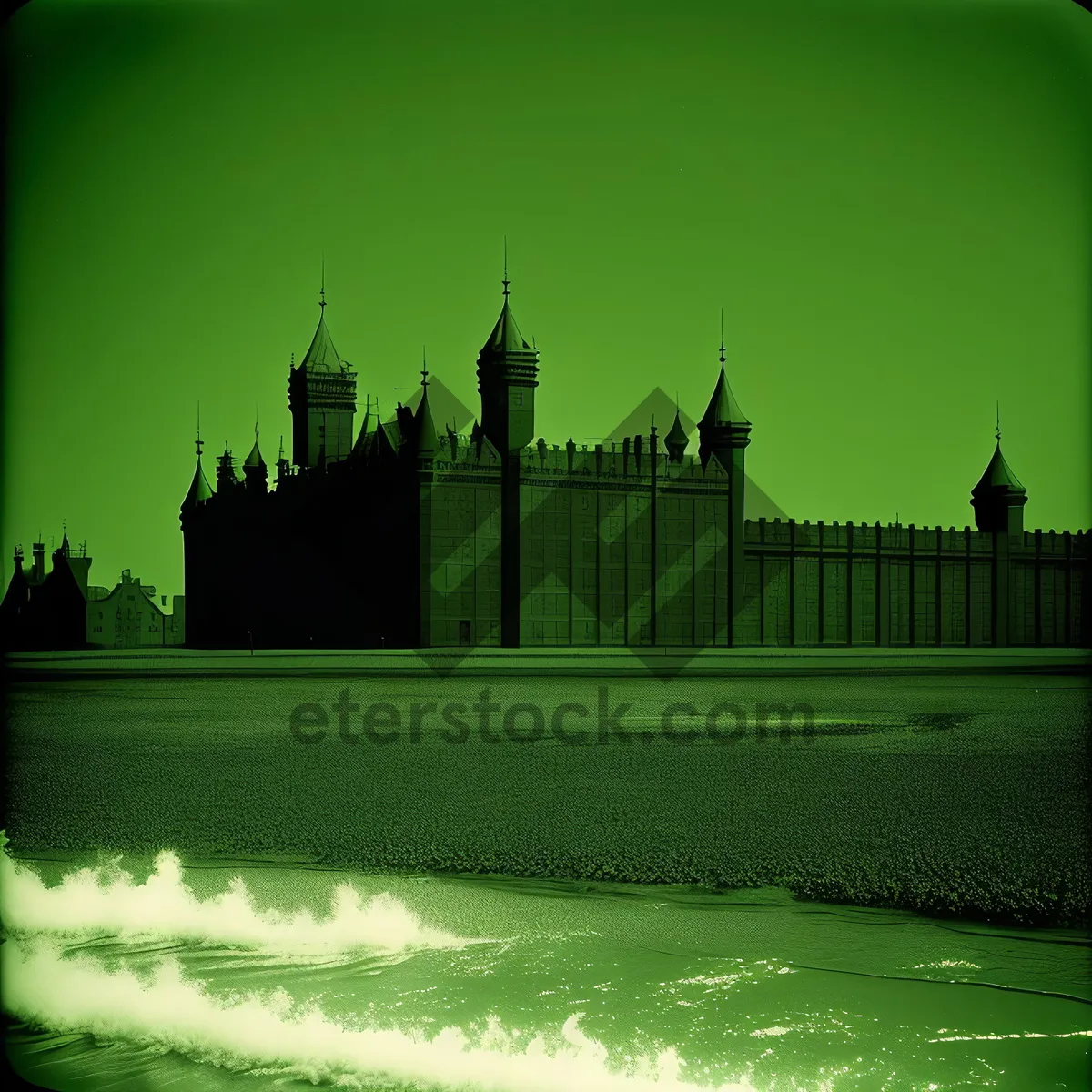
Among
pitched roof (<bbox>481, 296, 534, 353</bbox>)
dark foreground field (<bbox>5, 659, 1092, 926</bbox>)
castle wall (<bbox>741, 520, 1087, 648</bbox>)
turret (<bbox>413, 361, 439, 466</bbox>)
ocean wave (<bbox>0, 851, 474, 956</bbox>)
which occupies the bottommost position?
ocean wave (<bbox>0, 851, 474, 956</bbox>)

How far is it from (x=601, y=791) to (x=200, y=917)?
530cm

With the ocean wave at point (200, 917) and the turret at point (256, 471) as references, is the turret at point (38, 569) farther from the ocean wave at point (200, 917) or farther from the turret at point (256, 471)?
the ocean wave at point (200, 917)

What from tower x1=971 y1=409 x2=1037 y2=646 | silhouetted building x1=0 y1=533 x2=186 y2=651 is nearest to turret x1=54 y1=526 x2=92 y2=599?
silhouetted building x1=0 y1=533 x2=186 y2=651

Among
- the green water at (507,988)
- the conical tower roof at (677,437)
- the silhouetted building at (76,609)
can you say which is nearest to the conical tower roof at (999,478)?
the conical tower roof at (677,437)

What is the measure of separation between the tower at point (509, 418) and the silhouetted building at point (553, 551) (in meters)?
0.09

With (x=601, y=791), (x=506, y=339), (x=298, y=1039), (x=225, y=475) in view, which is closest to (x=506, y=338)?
(x=506, y=339)

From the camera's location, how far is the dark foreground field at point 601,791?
32.5ft

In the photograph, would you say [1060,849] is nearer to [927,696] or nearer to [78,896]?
[78,896]

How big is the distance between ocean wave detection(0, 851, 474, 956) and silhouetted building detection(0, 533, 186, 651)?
71767 millimetres

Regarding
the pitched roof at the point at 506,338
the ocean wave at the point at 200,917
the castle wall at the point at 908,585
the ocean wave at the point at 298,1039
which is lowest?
the ocean wave at the point at 298,1039

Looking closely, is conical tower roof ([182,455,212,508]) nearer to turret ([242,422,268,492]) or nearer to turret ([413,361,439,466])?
turret ([242,422,268,492])

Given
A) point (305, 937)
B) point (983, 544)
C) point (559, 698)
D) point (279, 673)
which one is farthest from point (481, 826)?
point (983, 544)

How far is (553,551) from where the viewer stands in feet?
188

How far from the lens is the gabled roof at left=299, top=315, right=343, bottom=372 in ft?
229
